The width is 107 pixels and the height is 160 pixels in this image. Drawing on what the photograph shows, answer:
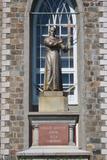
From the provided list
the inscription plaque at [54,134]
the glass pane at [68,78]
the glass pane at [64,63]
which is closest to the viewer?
the inscription plaque at [54,134]

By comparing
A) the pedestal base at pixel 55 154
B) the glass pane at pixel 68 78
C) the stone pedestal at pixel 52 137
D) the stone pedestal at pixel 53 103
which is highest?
the glass pane at pixel 68 78

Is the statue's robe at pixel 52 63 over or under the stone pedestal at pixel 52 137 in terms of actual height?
over

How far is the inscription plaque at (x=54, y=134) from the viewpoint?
42.6ft

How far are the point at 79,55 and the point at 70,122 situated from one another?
6.72 metres

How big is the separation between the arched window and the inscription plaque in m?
6.31

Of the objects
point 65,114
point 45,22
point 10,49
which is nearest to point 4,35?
point 10,49

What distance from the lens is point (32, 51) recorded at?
1983 cm

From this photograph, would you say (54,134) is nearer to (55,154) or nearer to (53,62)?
(55,154)

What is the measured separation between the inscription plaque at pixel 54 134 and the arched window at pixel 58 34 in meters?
6.31

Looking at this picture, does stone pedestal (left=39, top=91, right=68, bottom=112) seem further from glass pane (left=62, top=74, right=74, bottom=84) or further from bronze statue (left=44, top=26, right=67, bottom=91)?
glass pane (left=62, top=74, right=74, bottom=84)

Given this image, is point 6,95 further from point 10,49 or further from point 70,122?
point 70,122

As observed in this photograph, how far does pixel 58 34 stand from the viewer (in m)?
20.2

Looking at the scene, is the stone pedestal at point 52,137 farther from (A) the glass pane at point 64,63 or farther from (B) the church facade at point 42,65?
(A) the glass pane at point 64,63

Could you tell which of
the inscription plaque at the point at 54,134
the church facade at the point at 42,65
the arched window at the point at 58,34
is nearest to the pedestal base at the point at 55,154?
the inscription plaque at the point at 54,134
